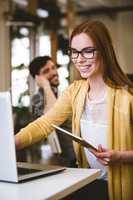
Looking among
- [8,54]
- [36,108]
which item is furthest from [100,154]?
[8,54]

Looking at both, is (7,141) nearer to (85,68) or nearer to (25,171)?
(25,171)

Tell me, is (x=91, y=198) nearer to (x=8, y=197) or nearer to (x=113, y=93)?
(x=113, y=93)

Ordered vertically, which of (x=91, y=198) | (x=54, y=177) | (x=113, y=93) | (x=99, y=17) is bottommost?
(x=91, y=198)

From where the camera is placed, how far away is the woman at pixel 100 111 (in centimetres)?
174

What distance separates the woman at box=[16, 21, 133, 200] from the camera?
68.4 inches

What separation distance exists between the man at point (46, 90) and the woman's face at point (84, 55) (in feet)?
4.33

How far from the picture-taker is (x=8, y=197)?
45.0 inches

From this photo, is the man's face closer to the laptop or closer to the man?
the man

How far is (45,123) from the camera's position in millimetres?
1846

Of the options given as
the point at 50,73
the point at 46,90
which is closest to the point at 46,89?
the point at 46,90

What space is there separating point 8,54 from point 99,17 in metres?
1.20

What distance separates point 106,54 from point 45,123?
0.43m

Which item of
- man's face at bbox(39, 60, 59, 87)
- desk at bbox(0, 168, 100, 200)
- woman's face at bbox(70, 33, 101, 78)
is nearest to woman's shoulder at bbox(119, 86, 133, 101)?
woman's face at bbox(70, 33, 101, 78)

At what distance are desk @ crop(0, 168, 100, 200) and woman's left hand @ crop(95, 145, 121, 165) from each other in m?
0.10
